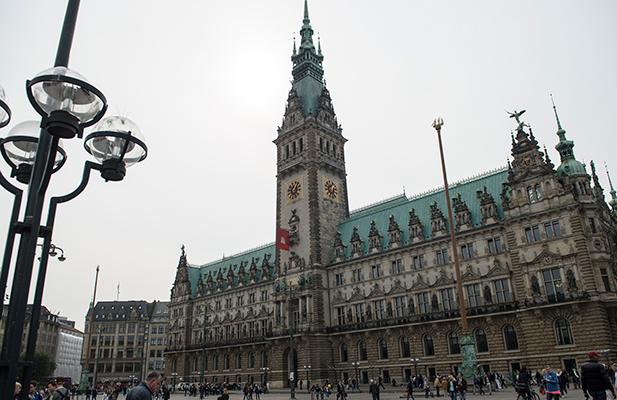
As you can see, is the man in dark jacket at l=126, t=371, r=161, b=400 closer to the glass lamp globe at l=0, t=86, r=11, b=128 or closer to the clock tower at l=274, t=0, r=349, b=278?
the glass lamp globe at l=0, t=86, r=11, b=128

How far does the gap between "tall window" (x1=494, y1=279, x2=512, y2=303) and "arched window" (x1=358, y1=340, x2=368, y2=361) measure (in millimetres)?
19324

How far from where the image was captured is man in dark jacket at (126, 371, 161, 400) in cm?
779

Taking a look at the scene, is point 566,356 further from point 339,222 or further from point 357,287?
point 339,222

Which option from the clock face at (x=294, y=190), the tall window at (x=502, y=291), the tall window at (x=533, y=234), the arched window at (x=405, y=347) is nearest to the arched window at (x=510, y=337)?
the tall window at (x=502, y=291)

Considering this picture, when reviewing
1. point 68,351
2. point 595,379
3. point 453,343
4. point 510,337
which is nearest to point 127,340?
point 68,351

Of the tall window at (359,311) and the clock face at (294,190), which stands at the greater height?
the clock face at (294,190)

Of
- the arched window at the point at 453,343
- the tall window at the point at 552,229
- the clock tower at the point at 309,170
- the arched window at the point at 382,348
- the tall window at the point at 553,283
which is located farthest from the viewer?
the clock tower at the point at 309,170

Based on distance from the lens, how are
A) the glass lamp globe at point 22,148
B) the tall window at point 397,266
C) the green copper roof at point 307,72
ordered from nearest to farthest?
1. the glass lamp globe at point 22,148
2. the tall window at point 397,266
3. the green copper roof at point 307,72

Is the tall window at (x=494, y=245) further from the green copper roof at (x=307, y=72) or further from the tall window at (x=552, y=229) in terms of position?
the green copper roof at (x=307, y=72)

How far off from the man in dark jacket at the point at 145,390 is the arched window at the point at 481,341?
1999 inches

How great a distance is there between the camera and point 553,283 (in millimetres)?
47375

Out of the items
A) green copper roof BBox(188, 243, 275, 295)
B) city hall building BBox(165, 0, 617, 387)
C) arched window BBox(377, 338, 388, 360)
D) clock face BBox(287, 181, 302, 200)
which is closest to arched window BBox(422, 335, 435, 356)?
city hall building BBox(165, 0, 617, 387)

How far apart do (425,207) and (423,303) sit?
539 inches

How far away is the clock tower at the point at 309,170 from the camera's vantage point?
7238 cm
